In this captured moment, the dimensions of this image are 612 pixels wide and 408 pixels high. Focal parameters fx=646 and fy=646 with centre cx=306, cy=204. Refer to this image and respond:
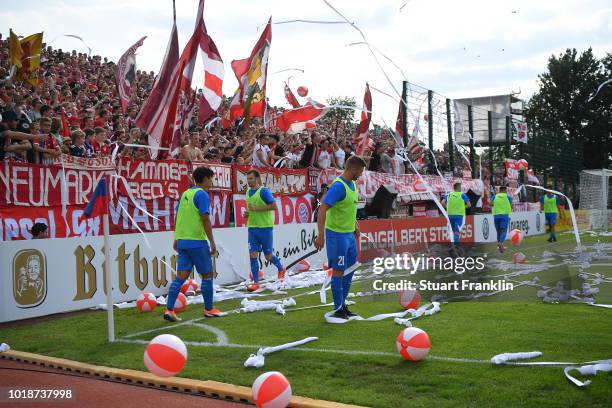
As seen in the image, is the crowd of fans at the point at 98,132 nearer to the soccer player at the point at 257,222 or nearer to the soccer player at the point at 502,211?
the soccer player at the point at 257,222

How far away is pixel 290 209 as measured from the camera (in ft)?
55.2

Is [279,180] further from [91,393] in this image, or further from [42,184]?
[91,393]

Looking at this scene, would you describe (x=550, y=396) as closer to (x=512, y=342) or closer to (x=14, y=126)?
(x=512, y=342)

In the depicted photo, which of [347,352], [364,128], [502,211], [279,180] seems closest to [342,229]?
[347,352]

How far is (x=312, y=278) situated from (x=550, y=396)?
8.90m

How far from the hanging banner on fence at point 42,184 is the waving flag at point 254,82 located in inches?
165

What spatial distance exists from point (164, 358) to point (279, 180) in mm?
10898

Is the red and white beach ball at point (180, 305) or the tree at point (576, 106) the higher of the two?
the tree at point (576, 106)

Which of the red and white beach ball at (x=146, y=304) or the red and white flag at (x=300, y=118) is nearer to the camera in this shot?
the red and white beach ball at (x=146, y=304)

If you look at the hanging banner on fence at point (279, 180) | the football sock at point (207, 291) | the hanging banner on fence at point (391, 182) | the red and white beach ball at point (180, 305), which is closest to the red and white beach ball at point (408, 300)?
the football sock at point (207, 291)

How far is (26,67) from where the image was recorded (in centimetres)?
1487

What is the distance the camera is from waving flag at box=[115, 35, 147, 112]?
1366 centimetres

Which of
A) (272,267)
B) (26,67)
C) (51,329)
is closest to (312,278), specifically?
(272,267)

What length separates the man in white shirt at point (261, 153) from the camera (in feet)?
53.2
